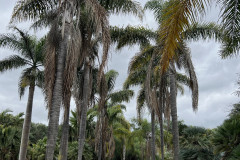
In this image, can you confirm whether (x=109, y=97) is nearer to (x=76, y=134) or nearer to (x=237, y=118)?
(x=76, y=134)

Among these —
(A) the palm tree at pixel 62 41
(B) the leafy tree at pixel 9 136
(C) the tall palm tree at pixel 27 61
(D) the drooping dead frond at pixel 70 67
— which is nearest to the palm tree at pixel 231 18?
(A) the palm tree at pixel 62 41

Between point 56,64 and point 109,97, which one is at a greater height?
point 109,97

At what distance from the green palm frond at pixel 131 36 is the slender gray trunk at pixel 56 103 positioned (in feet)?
20.4

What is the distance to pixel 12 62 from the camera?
61.0 feet

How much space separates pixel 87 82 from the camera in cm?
1446

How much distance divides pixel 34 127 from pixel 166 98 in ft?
90.0

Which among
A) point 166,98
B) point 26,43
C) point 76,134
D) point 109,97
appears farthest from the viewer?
point 76,134

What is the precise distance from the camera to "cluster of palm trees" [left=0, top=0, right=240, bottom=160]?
5632mm

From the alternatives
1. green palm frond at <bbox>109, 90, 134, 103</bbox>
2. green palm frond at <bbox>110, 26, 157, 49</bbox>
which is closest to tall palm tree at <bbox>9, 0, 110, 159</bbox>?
green palm frond at <bbox>110, 26, 157, 49</bbox>

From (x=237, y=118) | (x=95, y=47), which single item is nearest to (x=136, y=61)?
(x=95, y=47)

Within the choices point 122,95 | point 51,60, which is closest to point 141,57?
point 51,60

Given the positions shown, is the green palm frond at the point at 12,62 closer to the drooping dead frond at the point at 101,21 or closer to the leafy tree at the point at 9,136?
the leafy tree at the point at 9,136

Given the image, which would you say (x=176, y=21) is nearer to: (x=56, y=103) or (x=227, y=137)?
(x=56, y=103)

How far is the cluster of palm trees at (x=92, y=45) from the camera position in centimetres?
563
